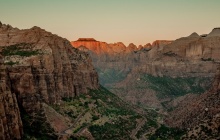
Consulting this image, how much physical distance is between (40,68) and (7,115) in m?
34.4

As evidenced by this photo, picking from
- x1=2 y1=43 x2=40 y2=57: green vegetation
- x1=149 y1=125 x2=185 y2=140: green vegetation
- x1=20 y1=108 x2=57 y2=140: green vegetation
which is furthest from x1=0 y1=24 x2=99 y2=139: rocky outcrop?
x1=149 y1=125 x2=185 y2=140: green vegetation

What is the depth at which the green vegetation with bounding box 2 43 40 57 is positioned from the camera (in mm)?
117150

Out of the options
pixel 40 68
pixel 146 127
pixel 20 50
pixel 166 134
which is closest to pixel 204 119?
pixel 166 134

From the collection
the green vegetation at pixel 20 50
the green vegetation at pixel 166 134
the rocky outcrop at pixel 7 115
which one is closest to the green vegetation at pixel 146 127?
the green vegetation at pixel 166 134

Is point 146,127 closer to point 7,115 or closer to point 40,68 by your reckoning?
point 40,68

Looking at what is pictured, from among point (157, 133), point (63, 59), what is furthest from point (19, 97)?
point (157, 133)

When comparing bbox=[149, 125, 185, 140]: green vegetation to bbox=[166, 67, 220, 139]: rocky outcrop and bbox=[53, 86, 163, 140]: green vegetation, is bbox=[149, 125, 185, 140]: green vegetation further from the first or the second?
bbox=[53, 86, 163, 140]: green vegetation

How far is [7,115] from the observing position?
272 feet

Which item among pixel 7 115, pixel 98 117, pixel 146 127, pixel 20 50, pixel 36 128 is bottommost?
pixel 146 127

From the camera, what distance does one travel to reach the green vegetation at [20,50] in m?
117

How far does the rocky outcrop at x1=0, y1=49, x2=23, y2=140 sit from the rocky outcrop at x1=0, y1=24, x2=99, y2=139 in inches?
101

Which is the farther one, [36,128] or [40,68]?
[40,68]

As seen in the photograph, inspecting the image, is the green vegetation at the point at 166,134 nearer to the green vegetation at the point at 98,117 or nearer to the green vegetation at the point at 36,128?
the green vegetation at the point at 98,117

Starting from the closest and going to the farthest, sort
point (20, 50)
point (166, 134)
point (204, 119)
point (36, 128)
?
point (36, 128)
point (204, 119)
point (20, 50)
point (166, 134)
